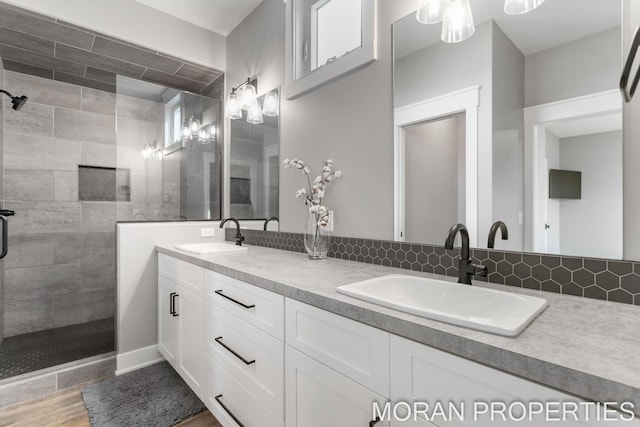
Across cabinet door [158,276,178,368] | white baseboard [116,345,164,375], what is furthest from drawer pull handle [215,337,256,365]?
white baseboard [116,345,164,375]

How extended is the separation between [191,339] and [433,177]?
155cm

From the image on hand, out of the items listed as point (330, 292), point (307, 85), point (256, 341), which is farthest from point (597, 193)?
point (307, 85)

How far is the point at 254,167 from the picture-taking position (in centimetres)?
247

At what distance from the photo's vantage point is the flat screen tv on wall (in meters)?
1.03

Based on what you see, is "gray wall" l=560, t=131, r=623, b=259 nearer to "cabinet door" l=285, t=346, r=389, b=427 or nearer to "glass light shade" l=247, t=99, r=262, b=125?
"cabinet door" l=285, t=346, r=389, b=427

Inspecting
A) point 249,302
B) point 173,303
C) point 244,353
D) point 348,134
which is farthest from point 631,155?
point 173,303

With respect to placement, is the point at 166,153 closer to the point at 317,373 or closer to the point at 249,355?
the point at 249,355

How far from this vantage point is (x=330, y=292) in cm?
100

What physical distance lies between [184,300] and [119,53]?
2.02 meters

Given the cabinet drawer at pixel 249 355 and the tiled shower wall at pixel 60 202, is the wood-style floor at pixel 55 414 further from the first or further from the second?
the tiled shower wall at pixel 60 202

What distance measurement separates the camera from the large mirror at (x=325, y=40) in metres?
1.62

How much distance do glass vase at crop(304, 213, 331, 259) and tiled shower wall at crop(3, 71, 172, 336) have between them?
157 centimetres

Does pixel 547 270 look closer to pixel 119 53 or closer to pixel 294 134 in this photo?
pixel 294 134

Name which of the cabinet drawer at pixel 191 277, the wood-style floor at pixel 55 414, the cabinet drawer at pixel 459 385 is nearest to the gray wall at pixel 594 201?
the cabinet drawer at pixel 459 385
